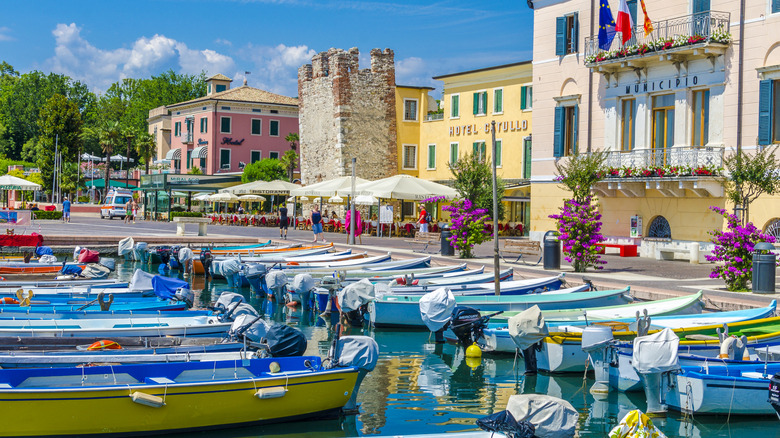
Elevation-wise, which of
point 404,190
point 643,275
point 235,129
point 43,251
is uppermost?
point 235,129

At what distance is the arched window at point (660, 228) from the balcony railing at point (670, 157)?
2311 millimetres

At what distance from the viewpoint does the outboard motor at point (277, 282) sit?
75.7 ft

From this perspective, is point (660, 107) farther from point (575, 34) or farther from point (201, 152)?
point (201, 152)

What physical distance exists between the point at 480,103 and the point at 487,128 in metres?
1.98

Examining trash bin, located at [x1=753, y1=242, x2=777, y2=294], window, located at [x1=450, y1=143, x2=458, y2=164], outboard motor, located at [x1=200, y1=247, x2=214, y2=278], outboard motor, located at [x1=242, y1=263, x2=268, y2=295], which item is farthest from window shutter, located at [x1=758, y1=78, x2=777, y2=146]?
window, located at [x1=450, y1=143, x2=458, y2=164]

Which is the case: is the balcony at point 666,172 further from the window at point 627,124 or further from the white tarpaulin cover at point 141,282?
the white tarpaulin cover at point 141,282

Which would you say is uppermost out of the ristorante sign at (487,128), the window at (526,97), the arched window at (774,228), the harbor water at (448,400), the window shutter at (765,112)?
the window at (526,97)

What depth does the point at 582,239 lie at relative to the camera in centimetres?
2452

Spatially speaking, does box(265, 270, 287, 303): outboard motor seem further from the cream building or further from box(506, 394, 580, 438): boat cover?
box(506, 394, 580, 438): boat cover

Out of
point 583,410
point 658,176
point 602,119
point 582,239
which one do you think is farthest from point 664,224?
point 583,410

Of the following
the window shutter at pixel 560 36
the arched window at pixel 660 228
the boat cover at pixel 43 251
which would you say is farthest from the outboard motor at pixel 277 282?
the window shutter at pixel 560 36

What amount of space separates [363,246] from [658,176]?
481 inches

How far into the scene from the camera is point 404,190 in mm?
38531

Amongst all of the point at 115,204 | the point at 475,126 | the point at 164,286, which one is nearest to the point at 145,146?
the point at 115,204
